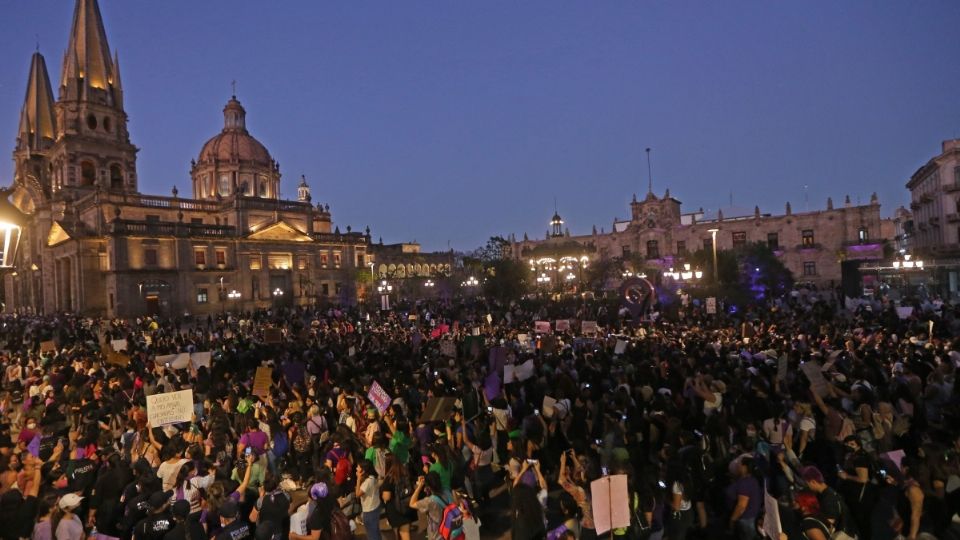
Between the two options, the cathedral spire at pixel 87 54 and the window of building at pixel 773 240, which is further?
the window of building at pixel 773 240

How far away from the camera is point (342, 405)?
387 inches

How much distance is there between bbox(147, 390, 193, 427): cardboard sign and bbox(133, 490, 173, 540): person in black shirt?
11.4ft

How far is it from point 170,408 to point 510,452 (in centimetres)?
566

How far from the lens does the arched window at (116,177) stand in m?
54.3

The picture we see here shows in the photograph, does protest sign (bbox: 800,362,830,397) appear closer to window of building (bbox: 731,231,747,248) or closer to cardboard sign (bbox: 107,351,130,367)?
cardboard sign (bbox: 107,351,130,367)

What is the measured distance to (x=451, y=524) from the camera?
5.44m

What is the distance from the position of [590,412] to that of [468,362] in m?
5.95

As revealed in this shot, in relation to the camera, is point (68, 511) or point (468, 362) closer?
point (68, 511)

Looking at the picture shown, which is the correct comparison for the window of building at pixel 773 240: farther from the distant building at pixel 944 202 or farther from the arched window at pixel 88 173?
the arched window at pixel 88 173

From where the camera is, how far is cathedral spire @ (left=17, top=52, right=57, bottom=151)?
61562 mm

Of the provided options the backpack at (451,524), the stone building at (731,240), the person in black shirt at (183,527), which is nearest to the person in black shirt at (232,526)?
the person in black shirt at (183,527)

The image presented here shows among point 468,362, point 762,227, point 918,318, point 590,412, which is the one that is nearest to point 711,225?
point 762,227

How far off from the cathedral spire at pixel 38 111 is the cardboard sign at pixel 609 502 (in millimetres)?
76998

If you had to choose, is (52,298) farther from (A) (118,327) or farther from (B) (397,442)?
(B) (397,442)
